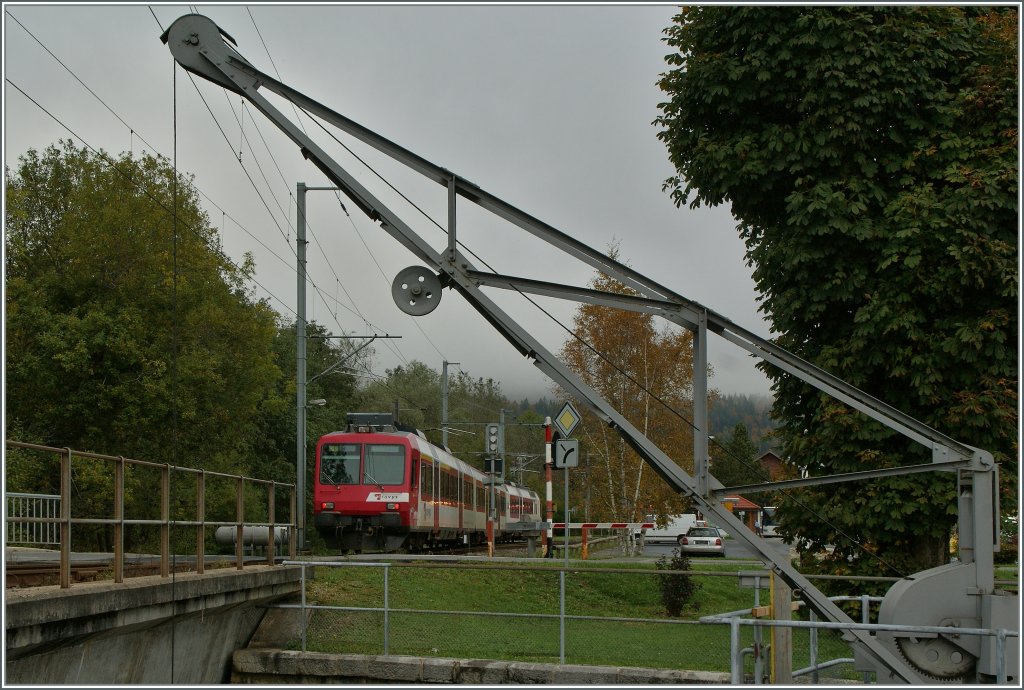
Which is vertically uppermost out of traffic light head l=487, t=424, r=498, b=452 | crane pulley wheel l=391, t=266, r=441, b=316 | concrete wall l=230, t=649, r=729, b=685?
crane pulley wheel l=391, t=266, r=441, b=316

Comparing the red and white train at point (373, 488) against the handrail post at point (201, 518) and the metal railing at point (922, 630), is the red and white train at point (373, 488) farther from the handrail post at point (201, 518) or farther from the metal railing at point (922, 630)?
the metal railing at point (922, 630)

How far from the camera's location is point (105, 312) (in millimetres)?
31359

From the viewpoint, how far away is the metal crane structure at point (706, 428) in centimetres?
754

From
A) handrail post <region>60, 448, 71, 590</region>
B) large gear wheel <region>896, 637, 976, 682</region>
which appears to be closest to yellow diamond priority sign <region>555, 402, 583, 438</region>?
handrail post <region>60, 448, 71, 590</region>

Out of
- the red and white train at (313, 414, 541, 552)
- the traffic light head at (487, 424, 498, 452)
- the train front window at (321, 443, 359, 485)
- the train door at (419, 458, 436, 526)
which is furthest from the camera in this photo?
the train door at (419, 458, 436, 526)

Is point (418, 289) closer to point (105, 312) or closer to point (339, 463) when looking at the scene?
point (339, 463)

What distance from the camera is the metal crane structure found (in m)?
7.54

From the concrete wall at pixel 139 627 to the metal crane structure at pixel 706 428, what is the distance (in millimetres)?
3190

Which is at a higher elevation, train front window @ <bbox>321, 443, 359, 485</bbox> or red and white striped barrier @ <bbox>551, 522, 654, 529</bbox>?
train front window @ <bbox>321, 443, 359, 485</bbox>

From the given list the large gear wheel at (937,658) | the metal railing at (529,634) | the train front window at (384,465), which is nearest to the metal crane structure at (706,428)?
the large gear wheel at (937,658)

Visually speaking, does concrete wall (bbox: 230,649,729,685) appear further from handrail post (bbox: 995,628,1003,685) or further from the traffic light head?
the traffic light head

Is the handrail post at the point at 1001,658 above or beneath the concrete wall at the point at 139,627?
above

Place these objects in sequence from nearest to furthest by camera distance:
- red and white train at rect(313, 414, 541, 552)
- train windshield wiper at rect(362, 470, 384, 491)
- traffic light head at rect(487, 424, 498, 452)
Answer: red and white train at rect(313, 414, 541, 552) < train windshield wiper at rect(362, 470, 384, 491) < traffic light head at rect(487, 424, 498, 452)

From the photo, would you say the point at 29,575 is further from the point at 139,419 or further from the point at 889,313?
the point at 139,419
